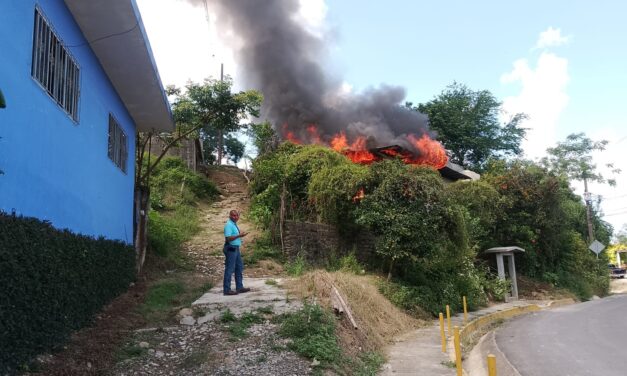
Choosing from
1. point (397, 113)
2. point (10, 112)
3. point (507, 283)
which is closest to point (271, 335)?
point (10, 112)

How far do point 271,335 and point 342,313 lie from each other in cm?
206

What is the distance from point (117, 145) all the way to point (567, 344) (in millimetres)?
10173

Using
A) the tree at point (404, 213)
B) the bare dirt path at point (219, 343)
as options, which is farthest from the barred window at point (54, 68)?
the tree at point (404, 213)

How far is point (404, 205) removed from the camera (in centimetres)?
1352

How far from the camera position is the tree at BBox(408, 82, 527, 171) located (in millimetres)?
35688

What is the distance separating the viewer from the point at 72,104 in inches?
290

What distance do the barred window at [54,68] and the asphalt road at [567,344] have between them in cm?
779

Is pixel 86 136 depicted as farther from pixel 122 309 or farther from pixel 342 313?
pixel 342 313

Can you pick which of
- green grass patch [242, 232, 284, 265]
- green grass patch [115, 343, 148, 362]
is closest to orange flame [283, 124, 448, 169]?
green grass patch [242, 232, 284, 265]

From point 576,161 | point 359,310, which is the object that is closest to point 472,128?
point 576,161

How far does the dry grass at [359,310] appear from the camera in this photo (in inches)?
319

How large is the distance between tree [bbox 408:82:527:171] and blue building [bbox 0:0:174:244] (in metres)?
27.9

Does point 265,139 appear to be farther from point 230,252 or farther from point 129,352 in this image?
point 129,352

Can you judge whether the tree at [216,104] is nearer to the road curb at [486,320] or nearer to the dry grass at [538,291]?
the road curb at [486,320]
